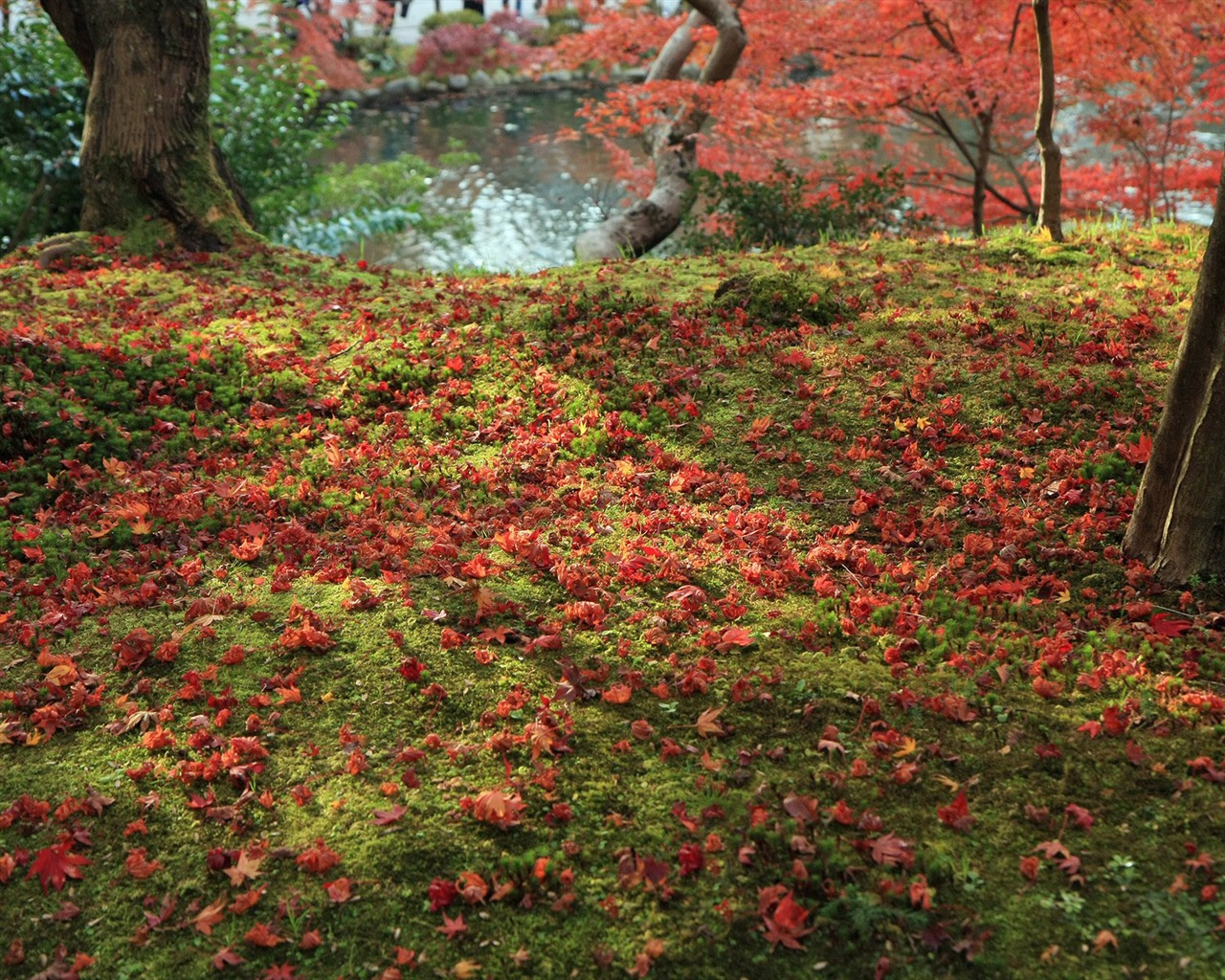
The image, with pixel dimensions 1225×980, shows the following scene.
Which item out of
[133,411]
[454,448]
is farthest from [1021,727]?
[133,411]

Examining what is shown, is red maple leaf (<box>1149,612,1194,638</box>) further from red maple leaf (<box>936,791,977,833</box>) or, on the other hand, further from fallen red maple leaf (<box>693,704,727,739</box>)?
fallen red maple leaf (<box>693,704,727,739</box>)

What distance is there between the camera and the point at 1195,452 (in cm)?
399

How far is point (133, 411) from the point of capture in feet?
20.6

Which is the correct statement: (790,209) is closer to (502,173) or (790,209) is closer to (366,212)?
(366,212)

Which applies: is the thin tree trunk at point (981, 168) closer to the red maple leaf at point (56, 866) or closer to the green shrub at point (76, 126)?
the green shrub at point (76, 126)

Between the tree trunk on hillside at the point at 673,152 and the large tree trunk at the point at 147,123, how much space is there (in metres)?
4.08

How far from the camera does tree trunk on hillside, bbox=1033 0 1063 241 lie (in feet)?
24.6

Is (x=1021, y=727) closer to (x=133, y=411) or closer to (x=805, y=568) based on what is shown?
(x=805, y=568)

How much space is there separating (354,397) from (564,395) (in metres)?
1.36

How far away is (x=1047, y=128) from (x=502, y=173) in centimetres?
A: 1525

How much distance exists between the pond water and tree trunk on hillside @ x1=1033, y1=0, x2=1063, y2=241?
7.14 meters

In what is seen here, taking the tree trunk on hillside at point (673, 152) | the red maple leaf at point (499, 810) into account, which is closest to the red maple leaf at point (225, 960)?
the red maple leaf at point (499, 810)

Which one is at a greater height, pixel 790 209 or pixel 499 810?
pixel 790 209

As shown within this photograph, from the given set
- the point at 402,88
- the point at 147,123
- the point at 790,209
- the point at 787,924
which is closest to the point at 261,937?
the point at 787,924
